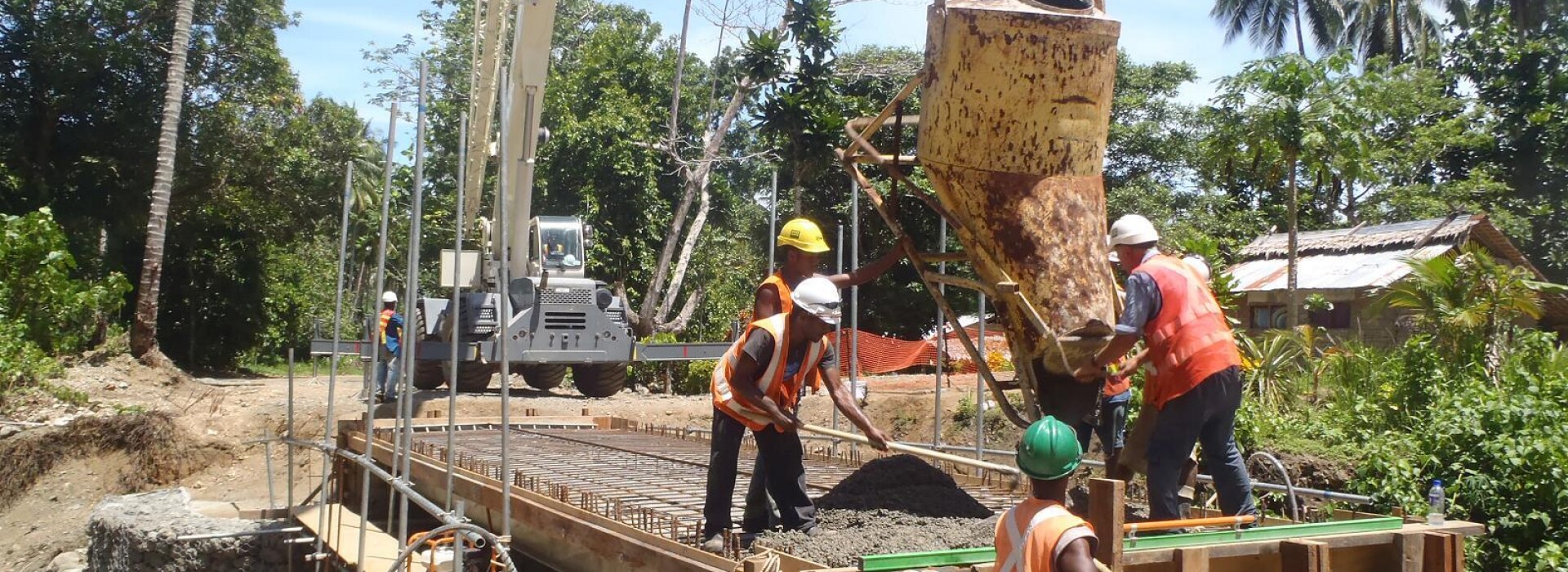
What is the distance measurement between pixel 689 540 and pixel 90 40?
1909 cm

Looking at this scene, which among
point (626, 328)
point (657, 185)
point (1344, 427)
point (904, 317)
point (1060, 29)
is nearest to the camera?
point (1060, 29)

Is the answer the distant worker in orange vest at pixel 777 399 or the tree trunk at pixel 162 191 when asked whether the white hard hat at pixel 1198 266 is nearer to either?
the distant worker in orange vest at pixel 777 399

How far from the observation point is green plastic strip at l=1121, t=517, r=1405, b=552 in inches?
127

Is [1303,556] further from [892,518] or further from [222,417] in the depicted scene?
[222,417]

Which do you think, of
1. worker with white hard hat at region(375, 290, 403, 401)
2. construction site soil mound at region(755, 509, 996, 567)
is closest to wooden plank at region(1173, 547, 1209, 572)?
construction site soil mound at region(755, 509, 996, 567)

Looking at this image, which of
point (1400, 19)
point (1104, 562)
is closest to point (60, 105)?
point (1104, 562)

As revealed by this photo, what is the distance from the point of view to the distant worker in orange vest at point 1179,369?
417 centimetres

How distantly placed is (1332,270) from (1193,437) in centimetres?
1632

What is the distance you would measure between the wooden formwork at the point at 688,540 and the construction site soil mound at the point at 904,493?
73 cm

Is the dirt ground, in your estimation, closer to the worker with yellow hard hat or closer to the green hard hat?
the worker with yellow hard hat

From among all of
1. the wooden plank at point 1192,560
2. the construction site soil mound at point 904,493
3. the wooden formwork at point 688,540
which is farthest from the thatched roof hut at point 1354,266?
the wooden plank at point 1192,560

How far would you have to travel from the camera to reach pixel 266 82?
70.5 feet

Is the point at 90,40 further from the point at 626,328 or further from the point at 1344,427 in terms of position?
the point at 1344,427

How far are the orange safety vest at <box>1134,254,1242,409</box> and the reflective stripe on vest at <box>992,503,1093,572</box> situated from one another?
5.57 feet
